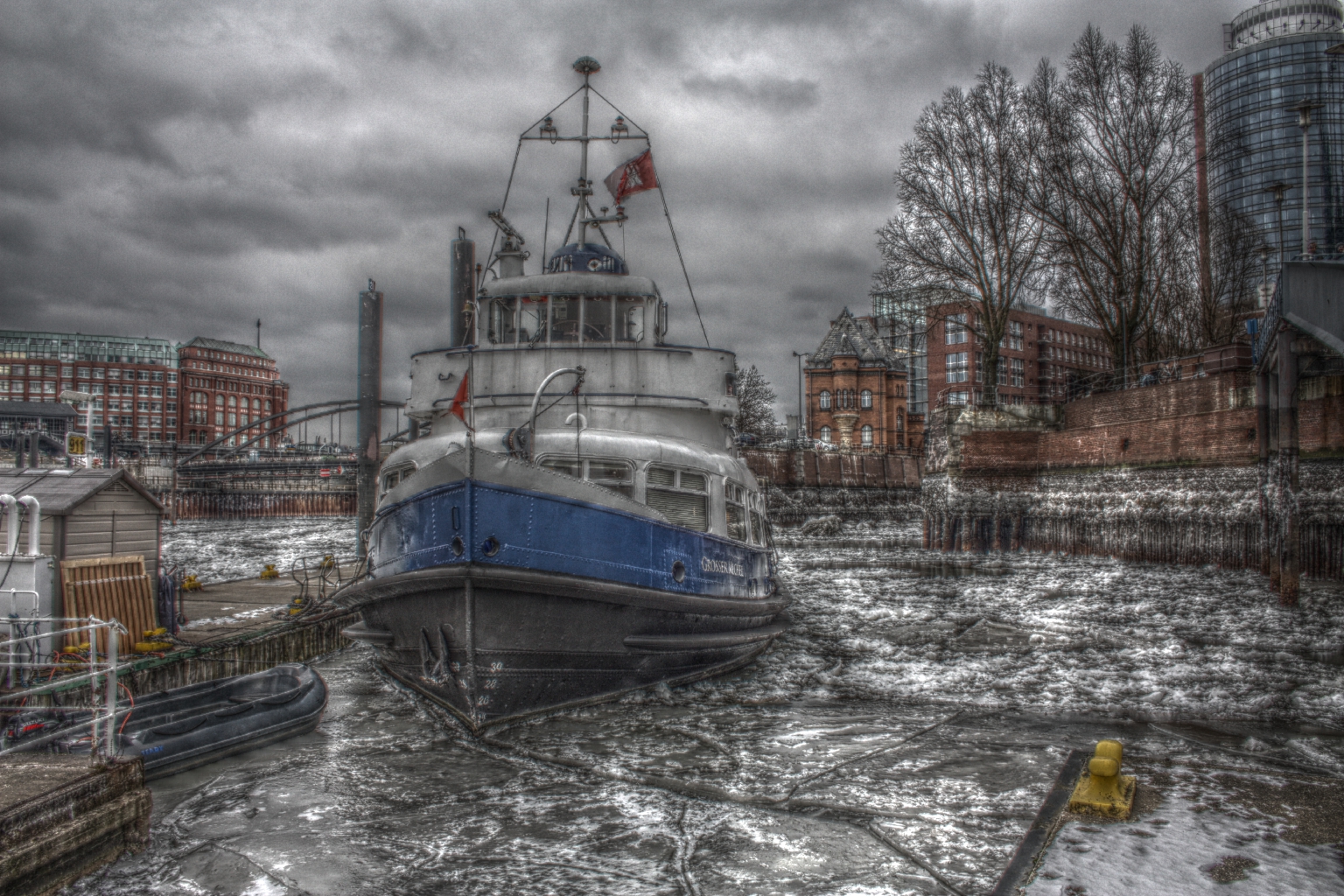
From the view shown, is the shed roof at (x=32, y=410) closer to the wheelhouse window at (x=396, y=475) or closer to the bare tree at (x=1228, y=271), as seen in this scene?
the wheelhouse window at (x=396, y=475)

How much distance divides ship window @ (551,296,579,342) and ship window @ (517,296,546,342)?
0.63ft

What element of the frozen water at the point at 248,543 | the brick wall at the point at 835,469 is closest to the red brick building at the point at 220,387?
the frozen water at the point at 248,543

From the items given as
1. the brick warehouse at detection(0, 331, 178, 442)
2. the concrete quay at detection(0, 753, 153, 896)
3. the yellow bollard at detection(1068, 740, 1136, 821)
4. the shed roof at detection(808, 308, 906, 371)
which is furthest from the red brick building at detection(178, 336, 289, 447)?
the yellow bollard at detection(1068, 740, 1136, 821)

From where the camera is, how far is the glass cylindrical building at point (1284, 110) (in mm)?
85750

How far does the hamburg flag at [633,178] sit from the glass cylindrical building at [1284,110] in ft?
300

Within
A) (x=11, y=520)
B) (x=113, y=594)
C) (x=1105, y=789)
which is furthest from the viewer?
(x=113, y=594)

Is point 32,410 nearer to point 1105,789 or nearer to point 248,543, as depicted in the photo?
point 248,543

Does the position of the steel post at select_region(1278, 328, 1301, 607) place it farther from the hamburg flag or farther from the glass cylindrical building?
the glass cylindrical building

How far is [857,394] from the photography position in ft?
266

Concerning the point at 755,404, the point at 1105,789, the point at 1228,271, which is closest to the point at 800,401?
the point at 755,404

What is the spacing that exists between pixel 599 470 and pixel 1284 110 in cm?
10933

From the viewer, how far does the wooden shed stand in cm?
1017

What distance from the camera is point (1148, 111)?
27156 millimetres

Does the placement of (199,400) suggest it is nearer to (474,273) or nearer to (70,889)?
(474,273)
